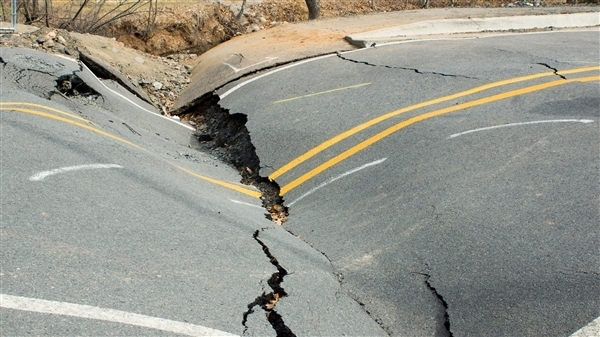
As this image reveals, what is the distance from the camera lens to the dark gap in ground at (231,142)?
9.35 m

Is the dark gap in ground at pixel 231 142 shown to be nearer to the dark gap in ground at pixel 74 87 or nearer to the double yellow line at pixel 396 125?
the double yellow line at pixel 396 125

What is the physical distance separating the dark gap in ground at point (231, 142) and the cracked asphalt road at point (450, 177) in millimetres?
201

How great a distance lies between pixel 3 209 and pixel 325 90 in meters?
7.39

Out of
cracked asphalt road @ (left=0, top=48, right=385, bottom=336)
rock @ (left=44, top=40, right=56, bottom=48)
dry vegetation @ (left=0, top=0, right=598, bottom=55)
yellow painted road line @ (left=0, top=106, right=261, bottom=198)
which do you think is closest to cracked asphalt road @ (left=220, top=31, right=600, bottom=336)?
cracked asphalt road @ (left=0, top=48, right=385, bottom=336)

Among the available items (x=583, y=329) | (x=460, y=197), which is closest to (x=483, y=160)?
(x=460, y=197)

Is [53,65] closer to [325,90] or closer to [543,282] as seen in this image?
[325,90]

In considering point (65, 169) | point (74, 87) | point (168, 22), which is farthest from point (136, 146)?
point (168, 22)

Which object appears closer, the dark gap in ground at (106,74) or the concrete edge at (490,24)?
the dark gap in ground at (106,74)

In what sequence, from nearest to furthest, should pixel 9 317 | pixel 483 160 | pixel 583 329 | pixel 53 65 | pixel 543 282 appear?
pixel 9 317 < pixel 583 329 < pixel 543 282 < pixel 483 160 < pixel 53 65

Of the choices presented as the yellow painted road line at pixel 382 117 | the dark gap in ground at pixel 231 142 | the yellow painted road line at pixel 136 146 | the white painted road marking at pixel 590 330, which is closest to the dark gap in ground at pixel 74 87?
the dark gap in ground at pixel 231 142

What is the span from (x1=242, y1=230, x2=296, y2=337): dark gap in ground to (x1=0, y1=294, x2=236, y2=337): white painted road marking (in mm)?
569

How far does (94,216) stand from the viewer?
6.30 meters

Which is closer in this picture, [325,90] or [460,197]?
[460,197]

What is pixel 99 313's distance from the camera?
15.6 feet
